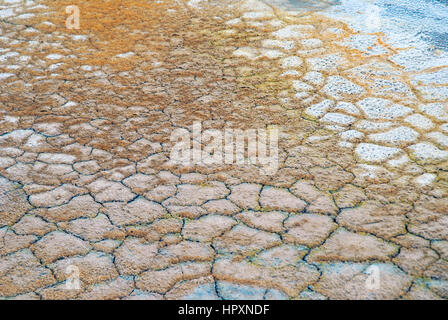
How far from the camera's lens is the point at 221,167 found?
2920 mm

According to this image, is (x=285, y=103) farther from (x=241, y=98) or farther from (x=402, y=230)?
(x=402, y=230)

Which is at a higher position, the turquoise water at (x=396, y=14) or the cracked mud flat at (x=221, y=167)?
the turquoise water at (x=396, y=14)

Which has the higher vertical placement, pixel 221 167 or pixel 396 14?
pixel 396 14

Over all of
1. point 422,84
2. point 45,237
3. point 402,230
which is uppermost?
point 422,84

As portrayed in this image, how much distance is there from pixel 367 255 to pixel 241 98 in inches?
67.5

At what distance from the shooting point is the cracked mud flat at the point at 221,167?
2201mm

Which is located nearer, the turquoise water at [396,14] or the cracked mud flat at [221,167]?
the cracked mud flat at [221,167]

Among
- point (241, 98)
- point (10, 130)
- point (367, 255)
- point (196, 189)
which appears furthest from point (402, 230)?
point (10, 130)

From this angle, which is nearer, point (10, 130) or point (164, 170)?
point (164, 170)

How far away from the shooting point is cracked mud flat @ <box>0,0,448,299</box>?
7.22ft

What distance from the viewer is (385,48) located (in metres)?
4.12

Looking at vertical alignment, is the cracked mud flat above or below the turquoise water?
below

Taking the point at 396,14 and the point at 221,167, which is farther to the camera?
the point at 396,14

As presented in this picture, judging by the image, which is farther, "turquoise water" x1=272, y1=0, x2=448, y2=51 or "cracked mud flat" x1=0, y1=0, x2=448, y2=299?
"turquoise water" x1=272, y1=0, x2=448, y2=51
